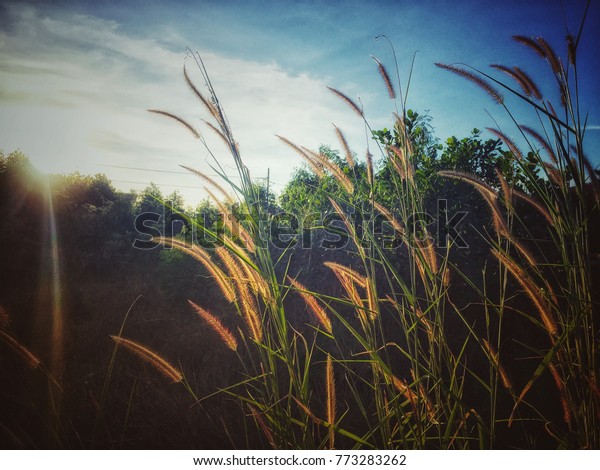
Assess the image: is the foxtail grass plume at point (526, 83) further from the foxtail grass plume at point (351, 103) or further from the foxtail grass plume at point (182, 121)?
the foxtail grass plume at point (182, 121)

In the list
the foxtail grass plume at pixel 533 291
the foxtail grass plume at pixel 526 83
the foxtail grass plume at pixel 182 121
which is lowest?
the foxtail grass plume at pixel 533 291

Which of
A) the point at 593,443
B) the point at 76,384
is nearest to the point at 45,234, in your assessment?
the point at 76,384

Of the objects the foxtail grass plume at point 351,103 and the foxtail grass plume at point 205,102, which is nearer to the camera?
the foxtail grass plume at point 205,102

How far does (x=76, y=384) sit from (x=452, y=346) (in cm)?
466

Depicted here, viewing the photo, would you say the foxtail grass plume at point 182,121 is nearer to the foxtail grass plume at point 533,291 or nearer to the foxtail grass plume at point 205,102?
the foxtail grass plume at point 205,102

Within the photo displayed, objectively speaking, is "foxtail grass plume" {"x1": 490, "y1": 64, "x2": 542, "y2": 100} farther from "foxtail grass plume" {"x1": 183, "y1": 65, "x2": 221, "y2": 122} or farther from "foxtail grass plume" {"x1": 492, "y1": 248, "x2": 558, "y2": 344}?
"foxtail grass plume" {"x1": 183, "y1": 65, "x2": 221, "y2": 122}

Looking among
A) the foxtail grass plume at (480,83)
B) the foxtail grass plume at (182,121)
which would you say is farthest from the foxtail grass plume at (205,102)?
the foxtail grass plume at (480,83)

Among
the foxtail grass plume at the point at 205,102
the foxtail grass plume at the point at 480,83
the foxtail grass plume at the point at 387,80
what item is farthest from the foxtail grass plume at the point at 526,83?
the foxtail grass plume at the point at 205,102

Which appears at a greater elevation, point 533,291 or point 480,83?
point 480,83


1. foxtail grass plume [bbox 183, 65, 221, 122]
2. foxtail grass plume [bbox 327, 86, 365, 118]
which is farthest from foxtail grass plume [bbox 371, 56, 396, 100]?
foxtail grass plume [bbox 183, 65, 221, 122]

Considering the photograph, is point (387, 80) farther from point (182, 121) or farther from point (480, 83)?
point (182, 121)

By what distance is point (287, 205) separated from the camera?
4.95 meters

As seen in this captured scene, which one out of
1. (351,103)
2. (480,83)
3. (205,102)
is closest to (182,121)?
(205,102)

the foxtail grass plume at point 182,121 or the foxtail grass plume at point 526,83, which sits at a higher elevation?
the foxtail grass plume at point 526,83
